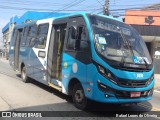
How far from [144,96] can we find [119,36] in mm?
1785

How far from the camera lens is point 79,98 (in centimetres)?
880

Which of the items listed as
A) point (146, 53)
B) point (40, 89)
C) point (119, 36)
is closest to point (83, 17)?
point (119, 36)

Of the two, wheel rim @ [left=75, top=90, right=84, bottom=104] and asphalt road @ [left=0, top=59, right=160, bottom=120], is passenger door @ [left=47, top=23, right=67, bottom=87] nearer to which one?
asphalt road @ [left=0, top=59, right=160, bottom=120]

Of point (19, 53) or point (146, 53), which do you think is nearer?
point (146, 53)

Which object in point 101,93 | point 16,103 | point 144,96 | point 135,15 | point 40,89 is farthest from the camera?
point 135,15

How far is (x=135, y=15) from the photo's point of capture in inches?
1226

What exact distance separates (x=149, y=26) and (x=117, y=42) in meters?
21.9

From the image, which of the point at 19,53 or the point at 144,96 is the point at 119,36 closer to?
the point at 144,96

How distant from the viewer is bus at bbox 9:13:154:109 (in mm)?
7855

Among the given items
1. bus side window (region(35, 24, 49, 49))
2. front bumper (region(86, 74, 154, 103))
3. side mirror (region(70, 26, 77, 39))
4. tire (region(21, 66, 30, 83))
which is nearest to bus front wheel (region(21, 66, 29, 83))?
tire (region(21, 66, 30, 83))

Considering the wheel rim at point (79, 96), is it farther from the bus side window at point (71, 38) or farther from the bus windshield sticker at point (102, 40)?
the bus windshield sticker at point (102, 40)

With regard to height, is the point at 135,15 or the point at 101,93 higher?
the point at 135,15

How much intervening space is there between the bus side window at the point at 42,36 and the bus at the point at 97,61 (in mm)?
554

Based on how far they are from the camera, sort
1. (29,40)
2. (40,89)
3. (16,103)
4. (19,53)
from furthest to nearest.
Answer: (19,53), (29,40), (40,89), (16,103)
